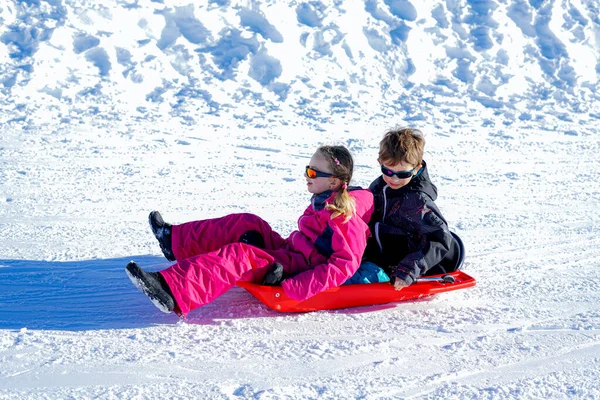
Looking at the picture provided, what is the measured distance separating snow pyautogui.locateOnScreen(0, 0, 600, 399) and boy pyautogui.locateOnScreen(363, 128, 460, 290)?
0.77 feet

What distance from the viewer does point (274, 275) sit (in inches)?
113

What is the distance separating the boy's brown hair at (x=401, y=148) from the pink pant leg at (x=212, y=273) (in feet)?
2.56

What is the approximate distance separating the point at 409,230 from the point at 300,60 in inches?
225

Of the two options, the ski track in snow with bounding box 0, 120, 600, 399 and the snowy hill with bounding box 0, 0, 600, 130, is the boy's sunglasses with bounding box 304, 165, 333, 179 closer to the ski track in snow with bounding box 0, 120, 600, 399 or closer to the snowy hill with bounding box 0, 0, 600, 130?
the ski track in snow with bounding box 0, 120, 600, 399

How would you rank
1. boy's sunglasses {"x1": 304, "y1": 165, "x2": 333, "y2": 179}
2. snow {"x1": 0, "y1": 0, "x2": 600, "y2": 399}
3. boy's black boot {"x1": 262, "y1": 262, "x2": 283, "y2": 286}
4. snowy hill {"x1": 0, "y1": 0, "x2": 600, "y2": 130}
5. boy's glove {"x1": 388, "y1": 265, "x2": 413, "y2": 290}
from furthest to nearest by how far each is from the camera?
snowy hill {"x1": 0, "y1": 0, "x2": 600, "y2": 130} → boy's sunglasses {"x1": 304, "y1": 165, "x2": 333, "y2": 179} → boy's glove {"x1": 388, "y1": 265, "x2": 413, "y2": 290} → boy's black boot {"x1": 262, "y1": 262, "x2": 283, "y2": 286} → snow {"x1": 0, "y1": 0, "x2": 600, "y2": 399}

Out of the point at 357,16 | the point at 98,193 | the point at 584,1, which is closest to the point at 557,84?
the point at 584,1

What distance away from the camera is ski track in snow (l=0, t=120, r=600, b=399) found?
2.38 m

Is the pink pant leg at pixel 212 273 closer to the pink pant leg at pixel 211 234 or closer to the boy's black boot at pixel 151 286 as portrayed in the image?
the boy's black boot at pixel 151 286

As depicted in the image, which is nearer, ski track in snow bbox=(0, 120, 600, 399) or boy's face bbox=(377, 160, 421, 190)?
ski track in snow bbox=(0, 120, 600, 399)

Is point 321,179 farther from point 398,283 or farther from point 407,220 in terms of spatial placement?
point 398,283

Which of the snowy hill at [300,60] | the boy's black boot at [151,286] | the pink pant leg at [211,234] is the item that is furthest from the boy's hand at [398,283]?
the snowy hill at [300,60]

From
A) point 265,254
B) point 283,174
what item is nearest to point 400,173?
point 265,254

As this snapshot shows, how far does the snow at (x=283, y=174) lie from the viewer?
250 centimetres

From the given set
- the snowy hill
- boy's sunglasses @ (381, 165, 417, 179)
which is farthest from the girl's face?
the snowy hill
